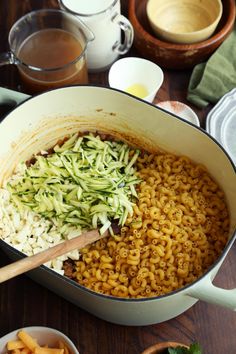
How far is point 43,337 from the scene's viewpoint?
41.2 inches

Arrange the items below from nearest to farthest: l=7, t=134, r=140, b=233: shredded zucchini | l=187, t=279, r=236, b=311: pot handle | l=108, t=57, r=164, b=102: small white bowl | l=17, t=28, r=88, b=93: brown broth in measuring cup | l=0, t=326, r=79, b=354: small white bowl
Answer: l=187, t=279, r=236, b=311: pot handle, l=0, t=326, r=79, b=354: small white bowl, l=7, t=134, r=140, b=233: shredded zucchini, l=17, t=28, r=88, b=93: brown broth in measuring cup, l=108, t=57, r=164, b=102: small white bowl

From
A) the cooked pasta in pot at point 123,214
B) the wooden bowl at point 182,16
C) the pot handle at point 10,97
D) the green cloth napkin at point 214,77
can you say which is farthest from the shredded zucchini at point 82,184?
the wooden bowl at point 182,16

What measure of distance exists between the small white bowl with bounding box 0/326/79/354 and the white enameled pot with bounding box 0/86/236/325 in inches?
2.9

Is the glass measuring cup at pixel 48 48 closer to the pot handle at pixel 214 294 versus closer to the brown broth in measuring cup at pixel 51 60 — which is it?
the brown broth in measuring cup at pixel 51 60

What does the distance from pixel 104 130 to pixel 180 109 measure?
20 cm

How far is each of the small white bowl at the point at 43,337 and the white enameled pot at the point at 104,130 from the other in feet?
0.24

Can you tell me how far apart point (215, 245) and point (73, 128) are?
43cm

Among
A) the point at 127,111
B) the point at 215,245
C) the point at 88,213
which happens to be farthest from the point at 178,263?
the point at 127,111

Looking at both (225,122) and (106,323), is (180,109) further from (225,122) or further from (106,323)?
(106,323)

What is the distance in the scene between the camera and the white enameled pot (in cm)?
106

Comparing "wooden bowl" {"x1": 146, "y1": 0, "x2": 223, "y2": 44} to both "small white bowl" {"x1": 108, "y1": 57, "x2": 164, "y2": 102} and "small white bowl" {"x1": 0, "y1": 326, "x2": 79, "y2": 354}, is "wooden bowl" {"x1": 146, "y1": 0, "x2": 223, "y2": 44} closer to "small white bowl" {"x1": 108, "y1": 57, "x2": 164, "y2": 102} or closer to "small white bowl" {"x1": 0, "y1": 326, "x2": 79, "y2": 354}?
"small white bowl" {"x1": 108, "y1": 57, "x2": 164, "y2": 102}

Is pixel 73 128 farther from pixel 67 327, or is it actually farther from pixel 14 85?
pixel 67 327

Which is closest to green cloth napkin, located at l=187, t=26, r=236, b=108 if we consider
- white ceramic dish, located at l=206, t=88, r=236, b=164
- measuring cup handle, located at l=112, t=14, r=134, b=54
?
white ceramic dish, located at l=206, t=88, r=236, b=164

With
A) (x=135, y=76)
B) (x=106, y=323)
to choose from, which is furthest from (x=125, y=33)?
(x=106, y=323)
